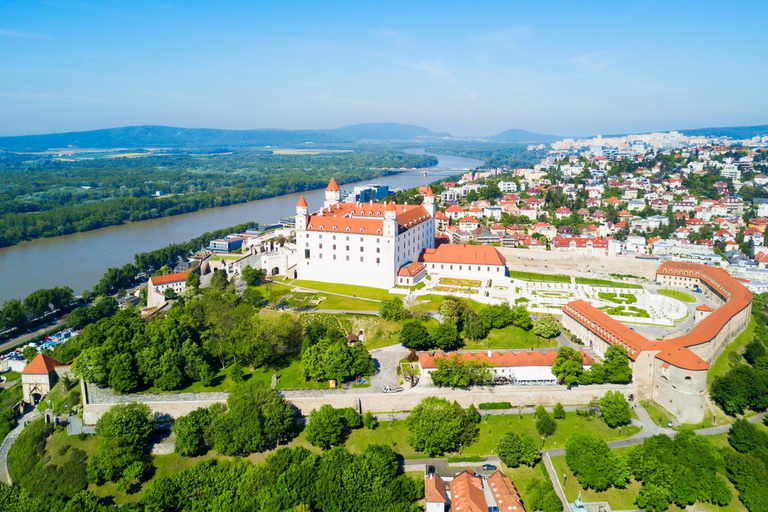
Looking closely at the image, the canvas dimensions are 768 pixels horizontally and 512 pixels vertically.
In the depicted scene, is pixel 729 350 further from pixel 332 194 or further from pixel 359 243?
pixel 332 194

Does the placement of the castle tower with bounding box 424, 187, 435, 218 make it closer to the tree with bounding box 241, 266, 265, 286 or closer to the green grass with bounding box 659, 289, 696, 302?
the tree with bounding box 241, 266, 265, 286

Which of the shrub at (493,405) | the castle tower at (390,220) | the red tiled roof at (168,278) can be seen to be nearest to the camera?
the shrub at (493,405)

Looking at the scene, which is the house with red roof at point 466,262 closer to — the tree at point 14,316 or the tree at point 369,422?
the tree at point 369,422

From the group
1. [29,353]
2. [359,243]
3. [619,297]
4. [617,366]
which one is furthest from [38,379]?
[619,297]

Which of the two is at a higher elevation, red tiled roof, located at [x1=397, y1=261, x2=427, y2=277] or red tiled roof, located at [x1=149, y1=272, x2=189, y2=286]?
red tiled roof, located at [x1=397, y1=261, x2=427, y2=277]

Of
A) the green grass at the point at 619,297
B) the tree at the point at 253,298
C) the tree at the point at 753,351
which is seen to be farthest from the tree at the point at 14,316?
the tree at the point at 753,351

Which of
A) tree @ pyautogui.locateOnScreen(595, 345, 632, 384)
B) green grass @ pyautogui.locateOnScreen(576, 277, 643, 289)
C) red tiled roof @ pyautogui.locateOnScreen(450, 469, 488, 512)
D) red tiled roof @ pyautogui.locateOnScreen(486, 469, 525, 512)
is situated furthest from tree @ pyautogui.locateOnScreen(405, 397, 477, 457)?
green grass @ pyautogui.locateOnScreen(576, 277, 643, 289)
